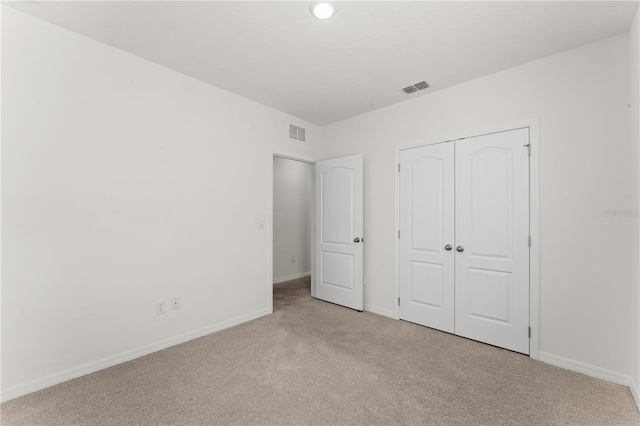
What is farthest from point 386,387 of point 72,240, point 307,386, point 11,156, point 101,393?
point 11,156

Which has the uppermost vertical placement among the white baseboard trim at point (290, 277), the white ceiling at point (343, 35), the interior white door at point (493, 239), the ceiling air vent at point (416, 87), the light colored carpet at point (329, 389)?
the white ceiling at point (343, 35)

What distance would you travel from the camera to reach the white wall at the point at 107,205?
204 cm

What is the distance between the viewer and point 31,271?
2076mm

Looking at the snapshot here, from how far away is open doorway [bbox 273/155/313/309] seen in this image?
544 centimetres

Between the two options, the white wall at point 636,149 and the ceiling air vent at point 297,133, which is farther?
the ceiling air vent at point 297,133

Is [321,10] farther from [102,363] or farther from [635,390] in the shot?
[635,390]

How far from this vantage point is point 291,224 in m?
5.74

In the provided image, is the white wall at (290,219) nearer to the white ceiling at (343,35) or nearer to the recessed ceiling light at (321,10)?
the white ceiling at (343,35)

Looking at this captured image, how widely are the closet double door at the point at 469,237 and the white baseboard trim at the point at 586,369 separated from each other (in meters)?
0.17

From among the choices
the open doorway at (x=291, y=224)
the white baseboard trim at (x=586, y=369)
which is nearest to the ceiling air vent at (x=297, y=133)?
the open doorway at (x=291, y=224)

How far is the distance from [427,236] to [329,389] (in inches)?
76.8

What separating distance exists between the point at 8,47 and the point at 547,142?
4.22 meters

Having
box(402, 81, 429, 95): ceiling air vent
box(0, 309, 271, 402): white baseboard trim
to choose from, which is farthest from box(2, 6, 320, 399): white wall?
box(402, 81, 429, 95): ceiling air vent

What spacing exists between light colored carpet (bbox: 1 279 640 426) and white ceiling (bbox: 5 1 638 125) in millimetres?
2665
